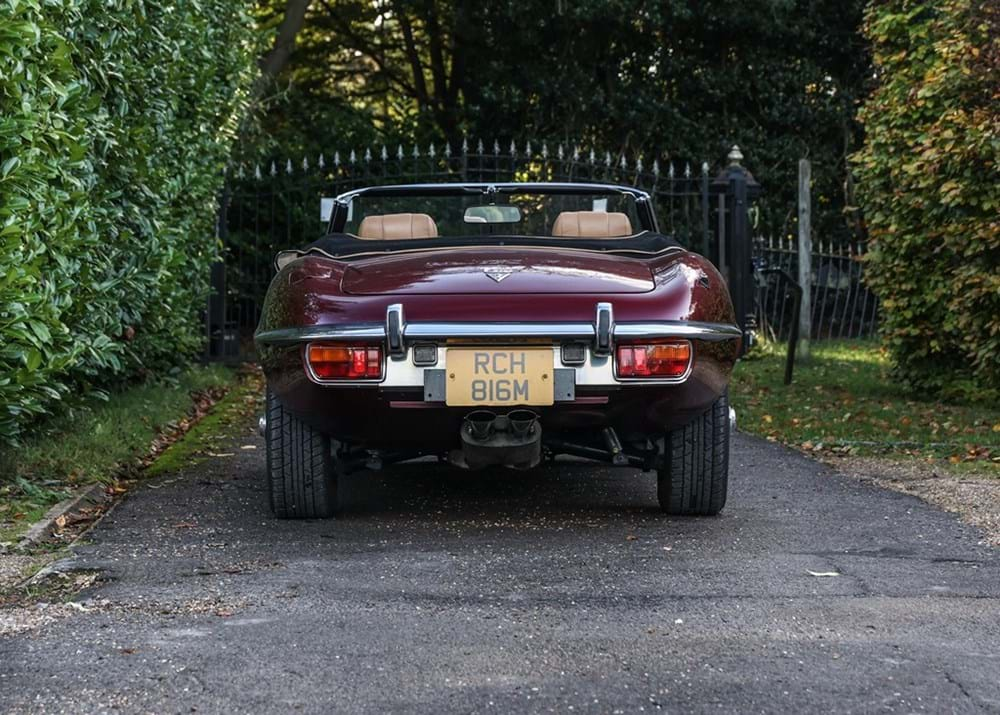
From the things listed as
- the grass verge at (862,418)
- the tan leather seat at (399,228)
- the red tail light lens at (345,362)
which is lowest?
the grass verge at (862,418)

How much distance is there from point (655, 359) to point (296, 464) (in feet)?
4.95

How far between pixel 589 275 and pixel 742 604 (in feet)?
5.07

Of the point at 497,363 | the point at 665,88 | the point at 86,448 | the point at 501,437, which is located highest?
the point at 665,88

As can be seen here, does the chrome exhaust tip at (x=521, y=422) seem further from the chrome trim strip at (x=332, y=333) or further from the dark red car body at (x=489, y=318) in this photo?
the chrome trim strip at (x=332, y=333)

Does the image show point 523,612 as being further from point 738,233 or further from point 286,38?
point 286,38

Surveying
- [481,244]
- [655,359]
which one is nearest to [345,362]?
[655,359]

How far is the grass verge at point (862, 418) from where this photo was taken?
7.99 m

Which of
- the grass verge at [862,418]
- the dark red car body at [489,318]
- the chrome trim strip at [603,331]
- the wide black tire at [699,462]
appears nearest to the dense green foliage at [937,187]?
the grass verge at [862,418]

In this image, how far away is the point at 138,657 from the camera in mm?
3586

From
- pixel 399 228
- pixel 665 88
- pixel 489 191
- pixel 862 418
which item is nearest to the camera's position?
pixel 399 228

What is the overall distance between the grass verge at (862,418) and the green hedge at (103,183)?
415 centimetres

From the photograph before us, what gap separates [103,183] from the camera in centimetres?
771

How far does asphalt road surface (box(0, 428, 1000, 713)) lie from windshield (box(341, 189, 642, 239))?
1.24 meters

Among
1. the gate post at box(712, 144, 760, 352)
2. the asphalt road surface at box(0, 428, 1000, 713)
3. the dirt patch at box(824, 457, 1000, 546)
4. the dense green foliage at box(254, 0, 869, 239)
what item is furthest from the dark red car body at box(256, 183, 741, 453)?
the dense green foliage at box(254, 0, 869, 239)
